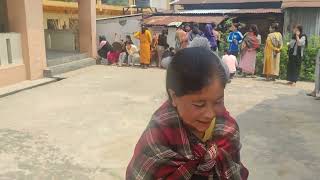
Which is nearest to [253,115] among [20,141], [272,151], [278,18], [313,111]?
[313,111]

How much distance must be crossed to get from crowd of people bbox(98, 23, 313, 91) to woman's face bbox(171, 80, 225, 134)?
21.2 feet

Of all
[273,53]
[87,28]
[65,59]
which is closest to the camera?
[273,53]

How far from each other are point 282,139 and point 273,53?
4.96 meters

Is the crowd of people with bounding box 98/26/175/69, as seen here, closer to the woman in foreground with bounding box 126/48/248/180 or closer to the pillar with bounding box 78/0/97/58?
the pillar with bounding box 78/0/97/58

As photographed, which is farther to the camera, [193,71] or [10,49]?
[10,49]

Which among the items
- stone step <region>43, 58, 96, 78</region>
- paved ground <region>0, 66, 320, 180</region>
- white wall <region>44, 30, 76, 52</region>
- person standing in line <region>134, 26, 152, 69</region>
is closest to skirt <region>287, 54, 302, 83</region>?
paved ground <region>0, 66, 320, 180</region>

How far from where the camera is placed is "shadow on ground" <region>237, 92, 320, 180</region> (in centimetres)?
410

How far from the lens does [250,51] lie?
33.2ft

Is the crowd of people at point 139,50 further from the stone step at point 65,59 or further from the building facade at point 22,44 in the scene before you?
the building facade at point 22,44

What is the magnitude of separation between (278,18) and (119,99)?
991 cm

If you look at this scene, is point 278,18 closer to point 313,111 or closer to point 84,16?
point 84,16

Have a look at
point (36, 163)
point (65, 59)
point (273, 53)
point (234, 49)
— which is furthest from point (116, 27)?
point (36, 163)

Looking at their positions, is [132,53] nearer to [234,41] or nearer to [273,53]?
[234,41]

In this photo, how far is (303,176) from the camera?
3967mm
